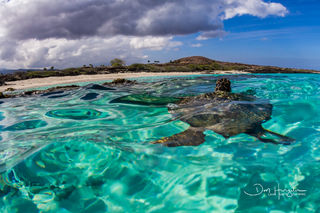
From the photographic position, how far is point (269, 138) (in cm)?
320

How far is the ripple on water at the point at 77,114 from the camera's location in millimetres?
4930

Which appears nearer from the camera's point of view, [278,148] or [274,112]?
[278,148]

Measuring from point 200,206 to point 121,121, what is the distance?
2964mm

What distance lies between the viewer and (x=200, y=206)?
6.20 ft

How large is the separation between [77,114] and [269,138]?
4.52 metres

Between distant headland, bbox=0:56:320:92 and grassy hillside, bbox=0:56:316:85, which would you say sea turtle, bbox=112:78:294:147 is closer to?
distant headland, bbox=0:56:320:92

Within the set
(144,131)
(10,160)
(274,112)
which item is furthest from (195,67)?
(10,160)

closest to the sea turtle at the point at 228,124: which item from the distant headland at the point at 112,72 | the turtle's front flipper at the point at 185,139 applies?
the turtle's front flipper at the point at 185,139

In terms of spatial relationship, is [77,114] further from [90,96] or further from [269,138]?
[269,138]

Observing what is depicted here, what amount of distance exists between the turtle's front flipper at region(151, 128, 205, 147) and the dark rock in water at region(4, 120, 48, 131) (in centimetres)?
295

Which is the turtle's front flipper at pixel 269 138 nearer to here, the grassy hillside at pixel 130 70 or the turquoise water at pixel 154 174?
the turquoise water at pixel 154 174

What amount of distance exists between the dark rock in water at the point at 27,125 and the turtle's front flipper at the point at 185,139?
9.67 feet

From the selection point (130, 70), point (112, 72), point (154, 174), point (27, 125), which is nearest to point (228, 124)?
point (154, 174)

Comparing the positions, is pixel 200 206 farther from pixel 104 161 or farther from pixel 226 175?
pixel 104 161
